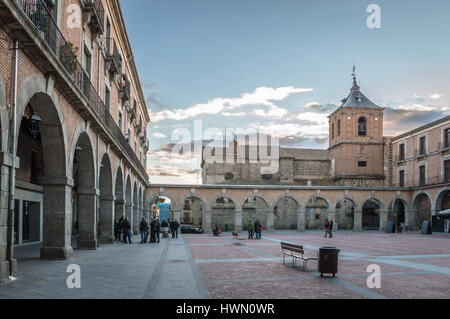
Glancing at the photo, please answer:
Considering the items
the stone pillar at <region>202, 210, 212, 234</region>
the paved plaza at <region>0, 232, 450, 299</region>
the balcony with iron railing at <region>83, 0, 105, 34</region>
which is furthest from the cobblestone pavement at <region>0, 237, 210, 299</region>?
the stone pillar at <region>202, 210, 212, 234</region>

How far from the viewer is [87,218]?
16562 mm

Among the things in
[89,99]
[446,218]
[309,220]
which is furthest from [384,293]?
[309,220]

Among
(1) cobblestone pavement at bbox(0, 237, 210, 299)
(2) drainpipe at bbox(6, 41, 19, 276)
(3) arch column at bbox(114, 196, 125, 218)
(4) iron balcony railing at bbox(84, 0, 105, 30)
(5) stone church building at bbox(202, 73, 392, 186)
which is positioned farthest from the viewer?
(5) stone church building at bbox(202, 73, 392, 186)

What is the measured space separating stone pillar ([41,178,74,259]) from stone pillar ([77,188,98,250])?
11.7ft

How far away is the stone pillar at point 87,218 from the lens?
16469 millimetres

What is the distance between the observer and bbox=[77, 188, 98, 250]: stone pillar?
16.5m

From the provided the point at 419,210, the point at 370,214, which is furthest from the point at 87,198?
the point at 370,214

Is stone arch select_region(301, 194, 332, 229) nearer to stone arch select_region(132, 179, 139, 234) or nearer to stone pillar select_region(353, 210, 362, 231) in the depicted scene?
stone pillar select_region(353, 210, 362, 231)

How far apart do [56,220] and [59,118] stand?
325 cm

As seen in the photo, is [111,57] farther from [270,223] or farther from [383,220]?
[383,220]

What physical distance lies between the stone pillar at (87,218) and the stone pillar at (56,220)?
3.57m

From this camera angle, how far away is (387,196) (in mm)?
44781
